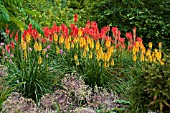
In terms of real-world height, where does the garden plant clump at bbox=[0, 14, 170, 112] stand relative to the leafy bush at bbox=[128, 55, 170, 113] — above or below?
below

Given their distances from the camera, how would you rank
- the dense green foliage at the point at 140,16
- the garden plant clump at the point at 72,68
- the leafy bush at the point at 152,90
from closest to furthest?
the leafy bush at the point at 152,90, the garden plant clump at the point at 72,68, the dense green foliage at the point at 140,16

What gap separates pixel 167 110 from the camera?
3811mm

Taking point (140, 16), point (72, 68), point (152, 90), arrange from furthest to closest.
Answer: point (140, 16)
point (72, 68)
point (152, 90)

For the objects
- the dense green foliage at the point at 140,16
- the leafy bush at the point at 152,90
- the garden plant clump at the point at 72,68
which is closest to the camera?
the leafy bush at the point at 152,90

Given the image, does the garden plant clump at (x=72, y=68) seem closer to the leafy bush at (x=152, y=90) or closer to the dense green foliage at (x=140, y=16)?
the leafy bush at (x=152, y=90)

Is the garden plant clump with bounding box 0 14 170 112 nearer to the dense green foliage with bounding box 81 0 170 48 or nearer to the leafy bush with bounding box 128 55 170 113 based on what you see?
the leafy bush with bounding box 128 55 170 113

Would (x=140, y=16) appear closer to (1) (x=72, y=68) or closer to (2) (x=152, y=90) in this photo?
(1) (x=72, y=68)

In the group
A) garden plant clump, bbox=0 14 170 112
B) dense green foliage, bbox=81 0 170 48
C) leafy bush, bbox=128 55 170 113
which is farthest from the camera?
dense green foliage, bbox=81 0 170 48

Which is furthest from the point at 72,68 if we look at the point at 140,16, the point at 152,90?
the point at 140,16

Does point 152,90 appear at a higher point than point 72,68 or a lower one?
higher

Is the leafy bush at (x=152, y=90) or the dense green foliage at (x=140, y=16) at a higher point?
the leafy bush at (x=152, y=90)

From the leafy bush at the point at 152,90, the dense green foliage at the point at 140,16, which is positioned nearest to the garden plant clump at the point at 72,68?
the leafy bush at the point at 152,90

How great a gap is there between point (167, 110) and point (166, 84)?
0.85ft

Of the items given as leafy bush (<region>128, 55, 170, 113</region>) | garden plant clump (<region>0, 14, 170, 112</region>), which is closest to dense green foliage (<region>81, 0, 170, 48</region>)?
garden plant clump (<region>0, 14, 170, 112</region>)
